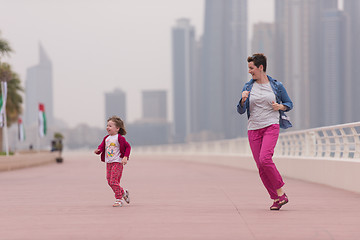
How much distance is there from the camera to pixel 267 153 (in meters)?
8.70

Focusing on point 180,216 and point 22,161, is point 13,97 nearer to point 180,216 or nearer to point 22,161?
point 22,161

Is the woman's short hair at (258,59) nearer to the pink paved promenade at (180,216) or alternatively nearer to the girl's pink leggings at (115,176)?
the pink paved promenade at (180,216)

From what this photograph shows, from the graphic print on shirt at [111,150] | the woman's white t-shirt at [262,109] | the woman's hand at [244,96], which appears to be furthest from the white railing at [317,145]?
the graphic print on shirt at [111,150]

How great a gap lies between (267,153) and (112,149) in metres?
2.44

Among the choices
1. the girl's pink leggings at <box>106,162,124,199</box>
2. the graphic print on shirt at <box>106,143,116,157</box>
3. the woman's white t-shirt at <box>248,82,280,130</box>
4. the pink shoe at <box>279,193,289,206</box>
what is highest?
the woman's white t-shirt at <box>248,82,280,130</box>

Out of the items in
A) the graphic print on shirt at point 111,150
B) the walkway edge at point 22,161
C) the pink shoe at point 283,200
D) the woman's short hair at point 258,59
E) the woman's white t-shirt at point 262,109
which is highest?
the woman's short hair at point 258,59

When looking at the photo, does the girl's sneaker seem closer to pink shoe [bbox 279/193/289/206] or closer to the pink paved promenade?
the pink paved promenade

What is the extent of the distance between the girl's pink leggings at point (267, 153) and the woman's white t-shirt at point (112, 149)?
208 centimetres

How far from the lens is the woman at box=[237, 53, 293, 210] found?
876 cm

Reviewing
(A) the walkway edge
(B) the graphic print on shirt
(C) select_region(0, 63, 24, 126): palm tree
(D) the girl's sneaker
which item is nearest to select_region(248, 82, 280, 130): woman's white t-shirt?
(B) the graphic print on shirt

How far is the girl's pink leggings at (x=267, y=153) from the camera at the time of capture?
8.72m

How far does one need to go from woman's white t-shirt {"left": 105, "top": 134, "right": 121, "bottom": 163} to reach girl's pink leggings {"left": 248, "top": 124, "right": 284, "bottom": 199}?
6.82 feet

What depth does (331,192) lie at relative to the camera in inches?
481

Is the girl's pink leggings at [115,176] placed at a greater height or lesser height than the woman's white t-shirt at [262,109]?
lesser
